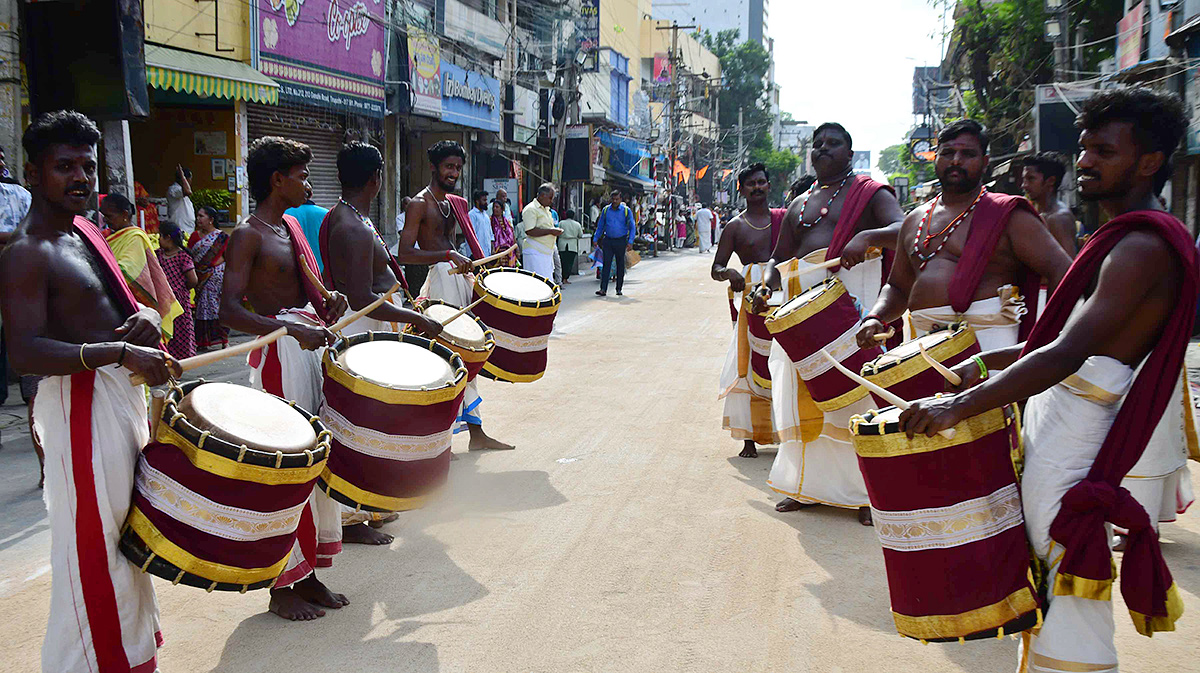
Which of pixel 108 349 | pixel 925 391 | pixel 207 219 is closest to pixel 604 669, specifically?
pixel 925 391

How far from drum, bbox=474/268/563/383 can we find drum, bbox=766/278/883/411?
198cm

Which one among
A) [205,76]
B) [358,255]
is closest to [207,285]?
[205,76]

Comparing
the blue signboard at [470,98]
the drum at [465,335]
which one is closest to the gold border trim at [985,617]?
the drum at [465,335]

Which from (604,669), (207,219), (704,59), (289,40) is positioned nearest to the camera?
(604,669)

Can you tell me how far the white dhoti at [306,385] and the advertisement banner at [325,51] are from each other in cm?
1257

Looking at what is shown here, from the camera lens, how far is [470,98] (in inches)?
953

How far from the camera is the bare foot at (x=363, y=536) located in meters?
5.11

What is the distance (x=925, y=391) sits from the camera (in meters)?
3.69

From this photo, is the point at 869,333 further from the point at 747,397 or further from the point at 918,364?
the point at 747,397

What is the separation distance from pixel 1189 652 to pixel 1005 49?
69.7 ft

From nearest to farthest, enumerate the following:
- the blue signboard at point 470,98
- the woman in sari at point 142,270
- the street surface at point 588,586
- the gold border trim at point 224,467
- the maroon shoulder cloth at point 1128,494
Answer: the maroon shoulder cloth at point 1128,494
the gold border trim at point 224,467
the street surface at point 588,586
the woman in sari at point 142,270
the blue signboard at point 470,98

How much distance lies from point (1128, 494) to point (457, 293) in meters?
5.23

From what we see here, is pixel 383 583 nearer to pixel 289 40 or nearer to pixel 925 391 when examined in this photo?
pixel 925 391

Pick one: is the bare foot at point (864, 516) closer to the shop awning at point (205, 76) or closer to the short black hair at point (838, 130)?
the short black hair at point (838, 130)
